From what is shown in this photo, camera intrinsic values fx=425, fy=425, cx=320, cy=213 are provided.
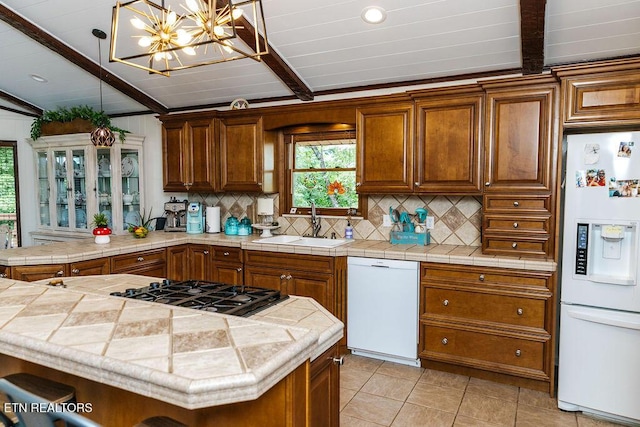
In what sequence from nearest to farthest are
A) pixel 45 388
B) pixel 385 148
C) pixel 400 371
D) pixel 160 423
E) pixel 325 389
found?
pixel 160 423 < pixel 45 388 < pixel 325 389 < pixel 400 371 < pixel 385 148

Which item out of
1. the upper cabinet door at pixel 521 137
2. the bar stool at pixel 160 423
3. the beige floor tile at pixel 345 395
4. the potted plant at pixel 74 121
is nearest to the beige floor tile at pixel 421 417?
the beige floor tile at pixel 345 395

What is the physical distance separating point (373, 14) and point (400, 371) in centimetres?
263

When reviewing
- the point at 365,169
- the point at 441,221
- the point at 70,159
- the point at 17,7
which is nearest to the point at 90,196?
the point at 70,159

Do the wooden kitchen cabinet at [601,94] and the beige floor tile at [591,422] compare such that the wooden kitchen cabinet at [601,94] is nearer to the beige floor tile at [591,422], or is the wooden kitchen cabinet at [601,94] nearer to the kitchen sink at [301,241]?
the beige floor tile at [591,422]

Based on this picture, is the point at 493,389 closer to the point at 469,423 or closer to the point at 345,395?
the point at 469,423

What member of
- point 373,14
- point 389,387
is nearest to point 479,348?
point 389,387

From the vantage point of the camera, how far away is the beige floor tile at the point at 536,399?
278 cm

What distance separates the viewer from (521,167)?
3010 mm

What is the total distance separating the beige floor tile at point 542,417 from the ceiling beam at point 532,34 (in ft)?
7.84

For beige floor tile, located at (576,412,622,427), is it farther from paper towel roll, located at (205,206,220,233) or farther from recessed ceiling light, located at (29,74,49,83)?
recessed ceiling light, located at (29,74,49,83)

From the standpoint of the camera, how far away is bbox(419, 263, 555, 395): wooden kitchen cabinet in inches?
113

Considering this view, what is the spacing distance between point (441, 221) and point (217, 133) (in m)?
2.40

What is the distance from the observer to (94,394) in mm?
1465

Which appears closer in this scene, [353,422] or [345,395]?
[353,422]
